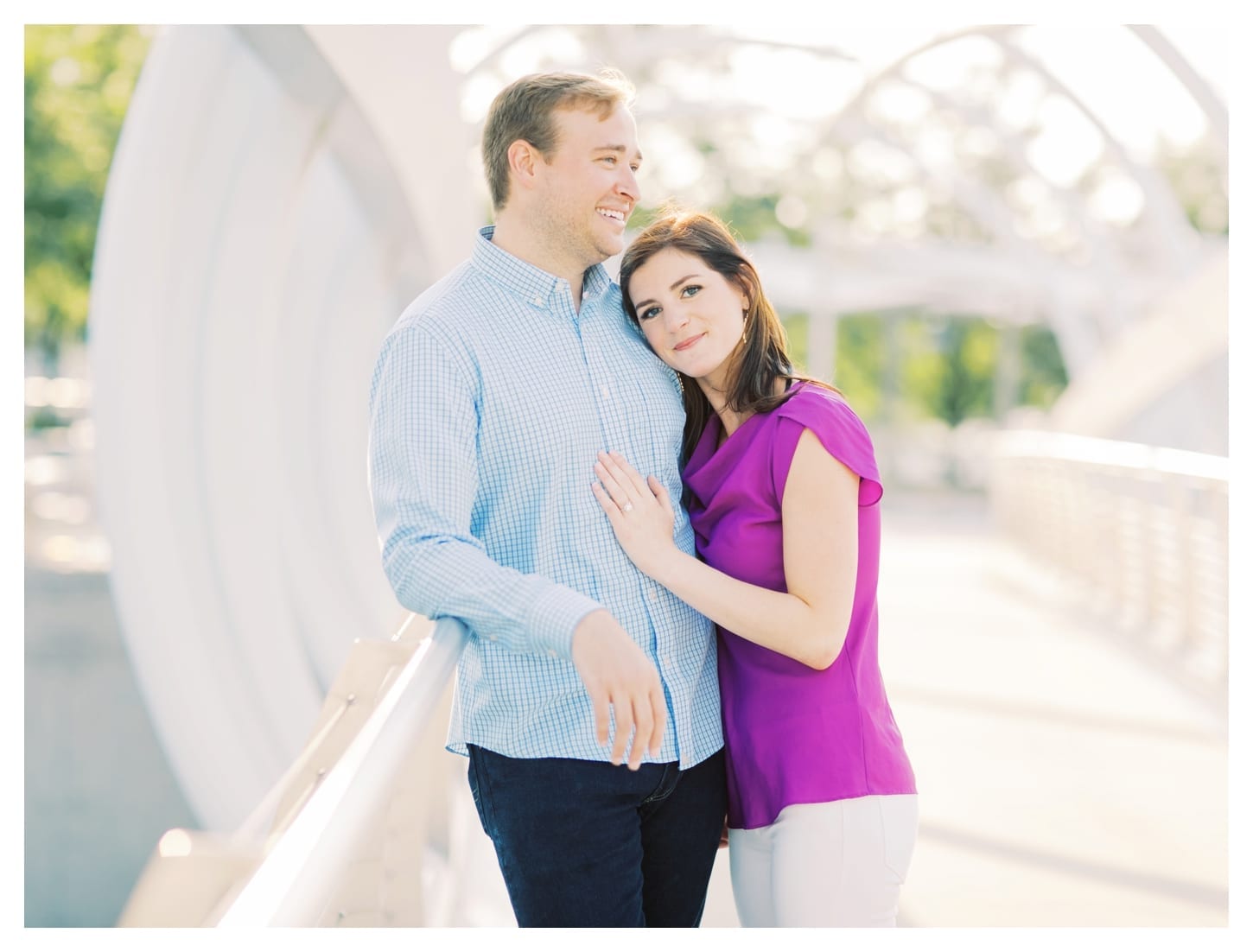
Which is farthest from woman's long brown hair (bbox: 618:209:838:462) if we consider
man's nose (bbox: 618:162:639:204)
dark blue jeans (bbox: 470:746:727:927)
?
dark blue jeans (bbox: 470:746:727:927)

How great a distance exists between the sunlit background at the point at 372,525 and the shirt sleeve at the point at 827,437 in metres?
0.83

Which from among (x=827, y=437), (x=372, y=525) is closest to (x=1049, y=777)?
(x=827, y=437)

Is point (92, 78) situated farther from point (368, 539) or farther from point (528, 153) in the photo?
point (528, 153)

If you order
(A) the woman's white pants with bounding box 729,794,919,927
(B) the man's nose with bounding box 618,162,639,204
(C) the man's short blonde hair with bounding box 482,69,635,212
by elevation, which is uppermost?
(C) the man's short blonde hair with bounding box 482,69,635,212

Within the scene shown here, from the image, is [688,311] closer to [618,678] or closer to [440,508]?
[440,508]

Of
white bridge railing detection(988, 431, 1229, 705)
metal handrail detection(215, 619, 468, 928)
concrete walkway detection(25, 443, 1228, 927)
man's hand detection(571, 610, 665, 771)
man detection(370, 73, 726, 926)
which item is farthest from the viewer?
white bridge railing detection(988, 431, 1229, 705)

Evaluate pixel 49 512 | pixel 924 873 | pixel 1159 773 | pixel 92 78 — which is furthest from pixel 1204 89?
pixel 92 78

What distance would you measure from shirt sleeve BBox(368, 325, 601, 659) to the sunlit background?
0.35m

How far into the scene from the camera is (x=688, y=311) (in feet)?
8.08

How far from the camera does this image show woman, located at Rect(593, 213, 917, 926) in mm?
2268

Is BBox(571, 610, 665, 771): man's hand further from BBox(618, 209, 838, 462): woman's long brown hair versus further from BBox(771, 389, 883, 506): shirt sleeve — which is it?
BBox(618, 209, 838, 462): woman's long brown hair

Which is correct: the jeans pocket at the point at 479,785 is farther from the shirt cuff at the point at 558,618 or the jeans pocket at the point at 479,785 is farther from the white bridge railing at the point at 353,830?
the shirt cuff at the point at 558,618

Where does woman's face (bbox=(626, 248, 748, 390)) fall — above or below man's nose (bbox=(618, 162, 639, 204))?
below

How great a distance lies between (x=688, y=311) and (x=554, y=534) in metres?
0.52
